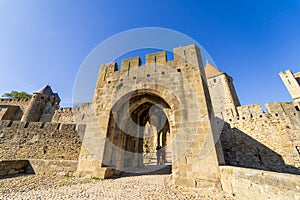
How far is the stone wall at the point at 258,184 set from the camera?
1841mm

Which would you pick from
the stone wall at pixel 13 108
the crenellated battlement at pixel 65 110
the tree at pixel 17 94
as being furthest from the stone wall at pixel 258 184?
the tree at pixel 17 94

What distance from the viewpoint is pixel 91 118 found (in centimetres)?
554

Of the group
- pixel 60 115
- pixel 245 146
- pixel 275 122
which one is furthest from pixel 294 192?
A: pixel 60 115

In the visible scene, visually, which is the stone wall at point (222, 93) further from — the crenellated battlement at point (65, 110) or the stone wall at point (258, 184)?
the crenellated battlement at point (65, 110)

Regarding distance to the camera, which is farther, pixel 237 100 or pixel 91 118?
pixel 237 100

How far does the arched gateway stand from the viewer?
12.1 feet

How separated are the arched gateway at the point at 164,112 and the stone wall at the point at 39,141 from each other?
4.82 m

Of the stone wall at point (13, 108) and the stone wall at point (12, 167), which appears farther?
the stone wall at point (13, 108)

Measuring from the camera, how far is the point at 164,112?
5.65 meters

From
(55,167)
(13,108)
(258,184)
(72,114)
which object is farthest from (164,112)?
(13,108)

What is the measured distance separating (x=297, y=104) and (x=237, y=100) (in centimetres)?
976

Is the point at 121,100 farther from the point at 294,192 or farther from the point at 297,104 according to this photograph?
the point at 297,104

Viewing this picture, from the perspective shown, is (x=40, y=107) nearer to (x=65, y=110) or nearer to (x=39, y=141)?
(x=65, y=110)

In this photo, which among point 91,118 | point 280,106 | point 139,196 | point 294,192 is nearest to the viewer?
point 294,192
